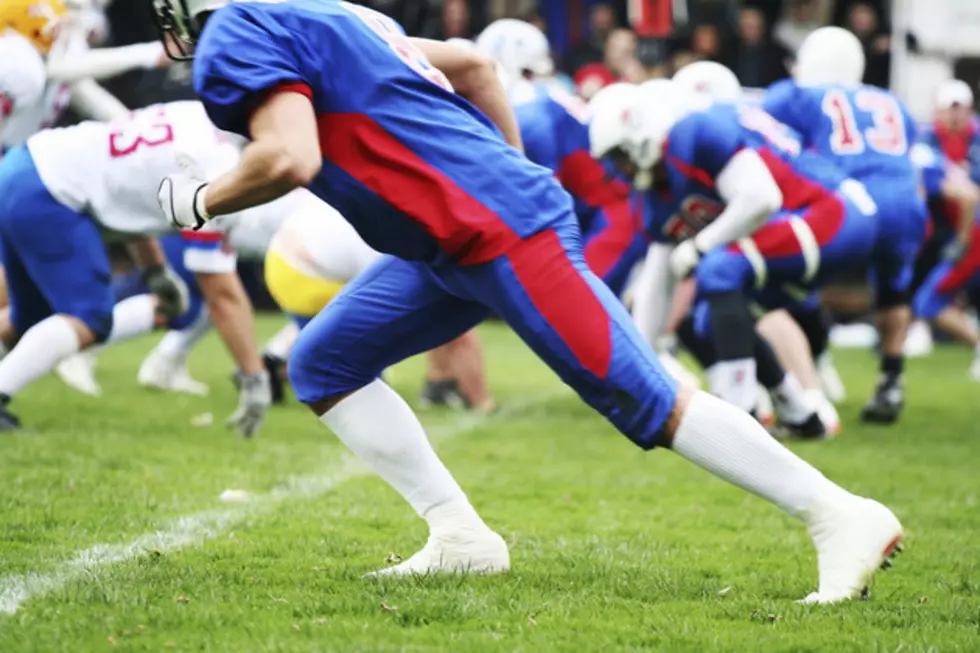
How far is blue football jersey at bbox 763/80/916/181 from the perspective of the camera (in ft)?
26.2

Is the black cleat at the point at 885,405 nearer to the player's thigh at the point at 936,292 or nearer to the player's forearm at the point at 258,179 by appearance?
the player's thigh at the point at 936,292

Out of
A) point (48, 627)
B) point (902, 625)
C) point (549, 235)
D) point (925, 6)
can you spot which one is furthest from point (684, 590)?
point (925, 6)

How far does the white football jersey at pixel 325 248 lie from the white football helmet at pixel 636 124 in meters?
1.27

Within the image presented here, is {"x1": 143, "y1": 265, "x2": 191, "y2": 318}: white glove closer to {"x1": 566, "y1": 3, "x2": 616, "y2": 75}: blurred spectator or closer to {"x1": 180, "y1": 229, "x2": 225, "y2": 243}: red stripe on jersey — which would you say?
{"x1": 180, "y1": 229, "x2": 225, "y2": 243}: red stripe on jersey

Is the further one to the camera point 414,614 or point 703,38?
point 703,38

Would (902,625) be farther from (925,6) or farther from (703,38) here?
(925,6)

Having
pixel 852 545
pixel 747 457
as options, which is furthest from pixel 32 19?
pixel 852 545

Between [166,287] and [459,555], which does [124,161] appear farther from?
[459,555]

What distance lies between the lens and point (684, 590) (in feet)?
12.3

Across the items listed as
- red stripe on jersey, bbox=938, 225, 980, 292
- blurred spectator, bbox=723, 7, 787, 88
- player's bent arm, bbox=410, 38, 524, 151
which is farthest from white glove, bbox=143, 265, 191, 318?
blurred spectator, bbox=723, 7, 787, 88

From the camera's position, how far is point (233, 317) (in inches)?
271

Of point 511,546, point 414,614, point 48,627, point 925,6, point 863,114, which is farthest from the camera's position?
point 925,6

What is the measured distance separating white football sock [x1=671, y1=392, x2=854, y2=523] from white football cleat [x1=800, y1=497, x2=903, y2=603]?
0.12ft

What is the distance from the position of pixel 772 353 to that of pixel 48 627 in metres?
4.89
